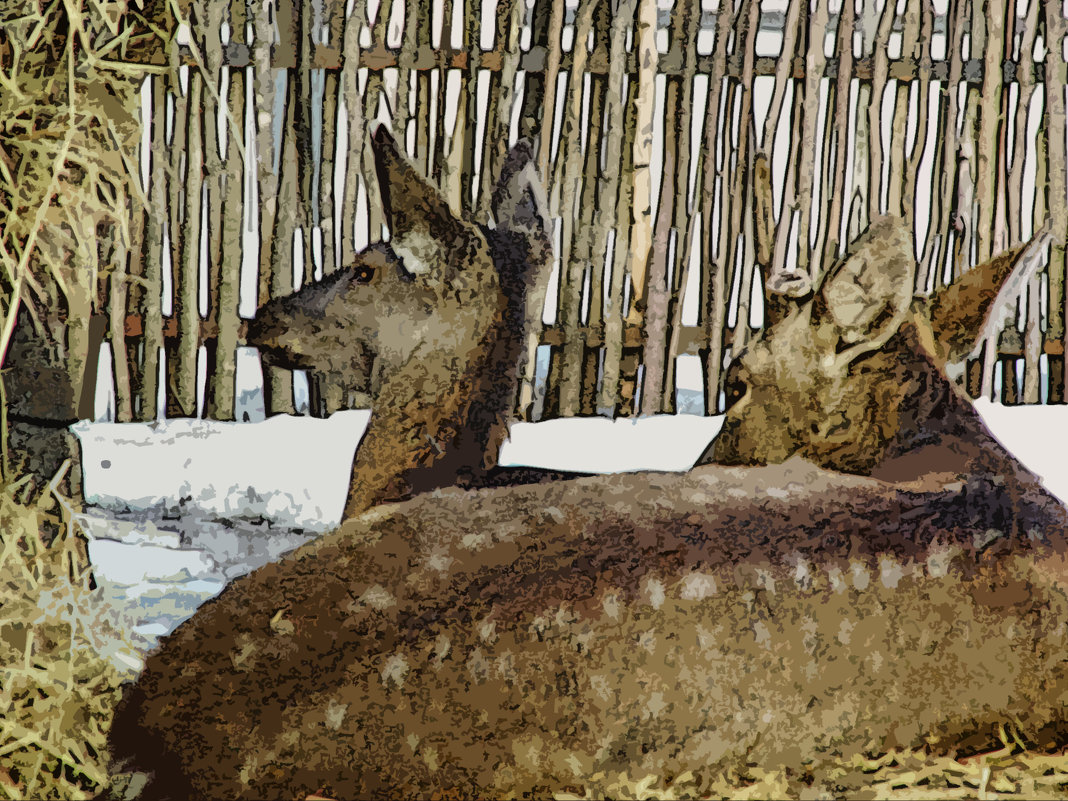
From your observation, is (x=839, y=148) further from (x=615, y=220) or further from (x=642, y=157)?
(x=615, y=220)

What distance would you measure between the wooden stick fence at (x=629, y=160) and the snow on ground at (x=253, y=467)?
218 mm

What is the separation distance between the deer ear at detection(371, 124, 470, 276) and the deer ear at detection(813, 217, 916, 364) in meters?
0.56

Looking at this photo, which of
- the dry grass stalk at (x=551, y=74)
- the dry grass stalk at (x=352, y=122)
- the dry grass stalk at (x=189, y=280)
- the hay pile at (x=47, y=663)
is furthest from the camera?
the dry grass stalk at (x=551, y=74)

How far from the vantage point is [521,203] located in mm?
1396

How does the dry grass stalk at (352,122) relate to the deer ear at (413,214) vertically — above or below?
above

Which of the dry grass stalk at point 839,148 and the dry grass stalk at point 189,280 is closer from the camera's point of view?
the dry grass stalk at point 189,280

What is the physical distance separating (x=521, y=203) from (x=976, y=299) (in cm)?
78

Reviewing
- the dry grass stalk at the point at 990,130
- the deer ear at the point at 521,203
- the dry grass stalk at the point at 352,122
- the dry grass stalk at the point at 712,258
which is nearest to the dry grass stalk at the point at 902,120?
the dry grass stalk at the point at 990,130

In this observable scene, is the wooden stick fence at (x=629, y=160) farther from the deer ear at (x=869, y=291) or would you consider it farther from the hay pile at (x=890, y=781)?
the hay pile at (x=890, y=781)

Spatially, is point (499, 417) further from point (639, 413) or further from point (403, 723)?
point (639, 413)

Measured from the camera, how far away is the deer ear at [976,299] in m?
1.41

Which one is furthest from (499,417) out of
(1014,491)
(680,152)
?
(680,152)

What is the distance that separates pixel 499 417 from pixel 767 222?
244 centimetres

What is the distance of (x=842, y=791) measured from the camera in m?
0.87
